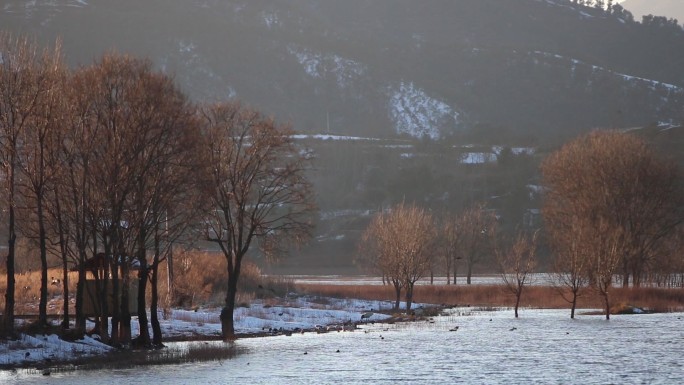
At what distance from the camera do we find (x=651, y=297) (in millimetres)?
93250

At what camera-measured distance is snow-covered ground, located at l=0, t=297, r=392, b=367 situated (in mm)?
50156

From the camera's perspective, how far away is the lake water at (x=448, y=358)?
44281 millimetres

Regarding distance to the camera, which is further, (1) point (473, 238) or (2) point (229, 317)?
(1) point (473, 238)

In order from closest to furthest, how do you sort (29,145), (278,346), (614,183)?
(29,145) → (278,346) → (614,183)

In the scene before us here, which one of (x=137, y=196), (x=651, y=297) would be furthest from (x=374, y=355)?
(x=651, y=297)

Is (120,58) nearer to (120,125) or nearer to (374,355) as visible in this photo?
(120,125)

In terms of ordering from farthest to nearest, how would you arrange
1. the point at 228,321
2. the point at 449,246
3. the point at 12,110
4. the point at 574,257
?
1. the point at 449,246
2. the point at 574,257
3. the point at 228,321
4. the point at 12,110

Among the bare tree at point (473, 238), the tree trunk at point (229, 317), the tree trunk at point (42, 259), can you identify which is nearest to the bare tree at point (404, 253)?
the tree trunk at point (229, 317)

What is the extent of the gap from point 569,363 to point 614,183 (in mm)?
53418

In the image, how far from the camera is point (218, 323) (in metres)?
71.4

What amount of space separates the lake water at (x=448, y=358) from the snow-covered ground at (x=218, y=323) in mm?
3901

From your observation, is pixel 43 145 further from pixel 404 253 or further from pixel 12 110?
pixel 404 253

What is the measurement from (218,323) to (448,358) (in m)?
23.0

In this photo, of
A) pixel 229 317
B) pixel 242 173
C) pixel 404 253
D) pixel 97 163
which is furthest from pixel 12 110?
pixel 404 253
